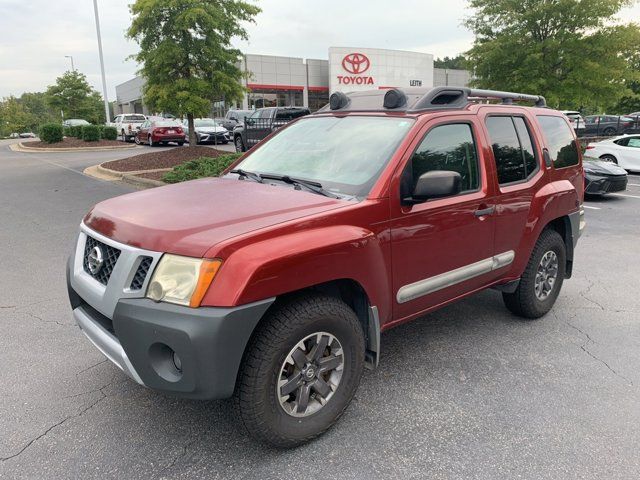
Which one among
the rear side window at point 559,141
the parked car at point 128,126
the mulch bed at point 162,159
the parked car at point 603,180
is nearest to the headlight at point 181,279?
the rear side window at point 559,141

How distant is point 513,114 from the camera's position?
404cm

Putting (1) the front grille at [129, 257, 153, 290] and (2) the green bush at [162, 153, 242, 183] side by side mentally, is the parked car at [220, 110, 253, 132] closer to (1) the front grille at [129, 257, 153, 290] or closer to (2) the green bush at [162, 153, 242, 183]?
(2) the green bush at [162, 153, 242, 183]

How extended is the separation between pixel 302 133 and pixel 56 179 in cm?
1189

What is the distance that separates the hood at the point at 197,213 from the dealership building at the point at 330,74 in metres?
38.0

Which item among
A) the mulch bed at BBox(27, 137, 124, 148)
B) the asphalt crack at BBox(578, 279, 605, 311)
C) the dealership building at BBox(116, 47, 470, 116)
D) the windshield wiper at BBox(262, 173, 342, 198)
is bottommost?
the asphalt crack at BBox(578, 279, 605, 311)

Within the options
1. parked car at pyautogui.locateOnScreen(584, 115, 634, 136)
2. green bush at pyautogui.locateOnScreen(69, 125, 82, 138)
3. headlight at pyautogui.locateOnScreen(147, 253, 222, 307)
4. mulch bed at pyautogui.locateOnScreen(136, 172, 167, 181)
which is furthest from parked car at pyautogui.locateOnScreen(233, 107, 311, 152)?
parked car at pyautogui.locateOnScreen(584, 115, 634, 136)

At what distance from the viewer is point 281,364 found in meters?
2.47

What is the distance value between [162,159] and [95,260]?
12.8 m

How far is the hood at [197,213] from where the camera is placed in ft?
7.78

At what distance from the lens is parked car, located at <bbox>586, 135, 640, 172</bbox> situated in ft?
51.0

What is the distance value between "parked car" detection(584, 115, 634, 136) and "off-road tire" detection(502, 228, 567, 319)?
29.2m

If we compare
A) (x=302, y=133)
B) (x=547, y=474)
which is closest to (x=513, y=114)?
(x=302, y=133)

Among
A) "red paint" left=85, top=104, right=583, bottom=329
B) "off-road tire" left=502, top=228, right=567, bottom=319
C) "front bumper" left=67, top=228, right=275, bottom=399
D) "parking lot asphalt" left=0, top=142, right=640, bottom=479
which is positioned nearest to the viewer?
"front bumper" left=67, top=228, right=275, bottom=399

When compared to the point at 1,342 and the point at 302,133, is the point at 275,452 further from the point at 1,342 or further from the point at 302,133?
the point at 1,342
